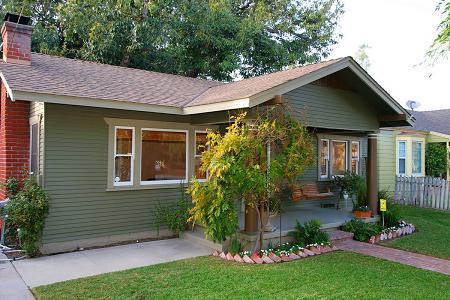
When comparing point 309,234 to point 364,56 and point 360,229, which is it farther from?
point 364,56

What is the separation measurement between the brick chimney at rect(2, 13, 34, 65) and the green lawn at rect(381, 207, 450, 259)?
30.0ft

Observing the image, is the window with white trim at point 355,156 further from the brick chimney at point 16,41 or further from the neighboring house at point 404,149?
the brick chimney at point 16,41

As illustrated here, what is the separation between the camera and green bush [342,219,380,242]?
865cm

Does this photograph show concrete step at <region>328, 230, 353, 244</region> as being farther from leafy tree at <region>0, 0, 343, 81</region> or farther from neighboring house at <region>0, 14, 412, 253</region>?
leafy tree at <region>0, 0, 343, 81</region>

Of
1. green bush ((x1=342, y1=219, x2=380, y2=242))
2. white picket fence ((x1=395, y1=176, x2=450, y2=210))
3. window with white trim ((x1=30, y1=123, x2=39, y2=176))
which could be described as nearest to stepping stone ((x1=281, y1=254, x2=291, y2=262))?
green bush ((x1=342, y1=219, x2=380, y2=242))

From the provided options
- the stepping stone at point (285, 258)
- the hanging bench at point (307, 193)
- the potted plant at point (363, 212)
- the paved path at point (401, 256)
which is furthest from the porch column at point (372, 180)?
the stepping stone at point (285, 258)

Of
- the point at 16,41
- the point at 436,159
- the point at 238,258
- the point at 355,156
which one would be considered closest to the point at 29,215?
the point at 238,258

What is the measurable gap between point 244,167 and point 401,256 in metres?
3.66

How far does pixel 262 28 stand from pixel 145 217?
1321cm

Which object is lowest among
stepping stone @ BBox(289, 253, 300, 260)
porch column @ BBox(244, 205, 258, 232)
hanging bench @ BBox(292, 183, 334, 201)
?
stepping stone @ BBox(289, 253, 300, 260)

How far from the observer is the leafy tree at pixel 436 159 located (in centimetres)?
1848

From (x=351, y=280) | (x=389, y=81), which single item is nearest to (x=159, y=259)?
(x=351, y=280)

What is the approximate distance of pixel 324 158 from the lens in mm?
12312

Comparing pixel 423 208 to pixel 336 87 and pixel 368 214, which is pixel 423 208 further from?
pixel 336 87
